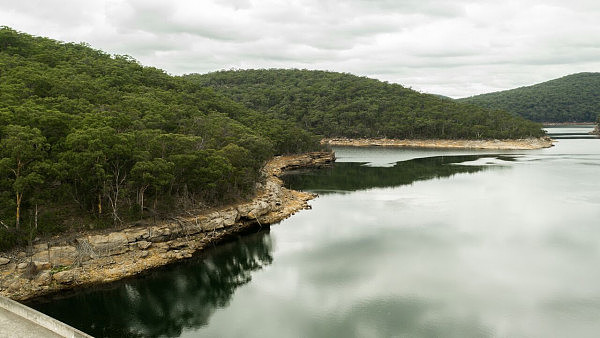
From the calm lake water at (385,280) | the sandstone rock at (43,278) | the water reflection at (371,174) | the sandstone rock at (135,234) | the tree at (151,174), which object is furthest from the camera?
the water reflection at (371,174)

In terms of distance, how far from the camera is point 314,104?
15100cm

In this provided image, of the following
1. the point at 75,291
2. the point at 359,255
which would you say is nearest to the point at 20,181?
the point at 75,291

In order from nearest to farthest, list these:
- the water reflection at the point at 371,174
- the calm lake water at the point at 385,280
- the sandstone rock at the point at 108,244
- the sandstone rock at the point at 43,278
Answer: the calm lake water at the point at 385,280
the sandstone rock at the point at 43,278
the sandstone rock at the point at 108,244
the water reflection at the point at 371,174

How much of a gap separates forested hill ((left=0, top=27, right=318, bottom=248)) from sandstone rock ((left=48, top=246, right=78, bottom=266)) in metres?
1.75

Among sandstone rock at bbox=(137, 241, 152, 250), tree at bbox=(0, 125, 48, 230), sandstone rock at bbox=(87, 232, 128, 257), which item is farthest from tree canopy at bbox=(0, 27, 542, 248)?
sandstone rock at bbox=(137, 241, 152, 250)

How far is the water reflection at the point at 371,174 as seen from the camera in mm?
59278

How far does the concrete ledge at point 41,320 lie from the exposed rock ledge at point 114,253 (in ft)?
26.8

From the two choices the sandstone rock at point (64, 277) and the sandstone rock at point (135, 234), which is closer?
the sandstone rock at point (64, 277)

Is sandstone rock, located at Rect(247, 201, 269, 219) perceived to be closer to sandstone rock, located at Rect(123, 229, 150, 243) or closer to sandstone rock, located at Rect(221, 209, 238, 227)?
sandstone rock, located at Rect(221, 209, 238, 227)

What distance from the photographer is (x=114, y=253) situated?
2642 centimetres

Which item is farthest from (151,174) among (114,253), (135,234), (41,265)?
(41,265)

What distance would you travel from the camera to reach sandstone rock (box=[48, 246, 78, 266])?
2430 cm

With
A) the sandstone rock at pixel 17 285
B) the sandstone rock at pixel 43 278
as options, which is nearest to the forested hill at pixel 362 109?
the sandstone rock at pixel 43 278

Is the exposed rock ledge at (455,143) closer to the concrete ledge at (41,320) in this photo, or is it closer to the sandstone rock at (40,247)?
the sandstone rock at (40,247)
